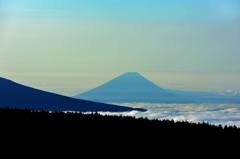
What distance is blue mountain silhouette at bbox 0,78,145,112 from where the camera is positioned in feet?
372

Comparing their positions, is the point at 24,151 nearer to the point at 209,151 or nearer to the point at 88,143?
the point at 88,143

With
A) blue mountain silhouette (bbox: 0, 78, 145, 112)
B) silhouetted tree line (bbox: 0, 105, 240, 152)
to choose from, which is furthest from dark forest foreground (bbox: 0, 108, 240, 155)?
blue mountain silhouette (bbox: 0, 78, 145, 112)

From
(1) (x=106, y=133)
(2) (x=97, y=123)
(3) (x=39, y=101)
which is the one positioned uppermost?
(3) (x=39, y=101)

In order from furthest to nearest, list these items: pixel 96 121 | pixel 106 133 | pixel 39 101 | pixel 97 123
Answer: pixel 39 101 → pixel 96 121 → pixel 97 123 → pixel 106 133

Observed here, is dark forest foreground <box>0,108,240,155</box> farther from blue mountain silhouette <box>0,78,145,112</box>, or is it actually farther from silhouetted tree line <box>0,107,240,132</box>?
blue mountain silhouette <box>0,78,145,112</box>

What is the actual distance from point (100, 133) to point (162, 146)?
2.17 metres

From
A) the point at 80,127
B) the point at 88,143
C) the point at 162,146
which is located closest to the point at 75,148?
the point at 88,143

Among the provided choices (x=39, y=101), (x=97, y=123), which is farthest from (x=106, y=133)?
(x=39, y=101)

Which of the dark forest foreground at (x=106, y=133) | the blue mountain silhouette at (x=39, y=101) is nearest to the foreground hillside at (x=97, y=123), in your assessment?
the dark forest foreground at (x=106, y=133)

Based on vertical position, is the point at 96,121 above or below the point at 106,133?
above

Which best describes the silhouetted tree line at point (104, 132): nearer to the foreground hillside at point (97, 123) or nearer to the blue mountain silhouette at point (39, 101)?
the foreground hillside at point (97, 123)

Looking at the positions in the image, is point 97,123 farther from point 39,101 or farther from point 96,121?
point 39,101

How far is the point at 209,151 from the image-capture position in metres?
17.3

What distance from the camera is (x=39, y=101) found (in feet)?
375
